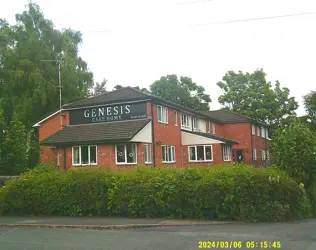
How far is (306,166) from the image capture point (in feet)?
44.1

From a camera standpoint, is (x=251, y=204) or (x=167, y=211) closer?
(x=251, y=204)

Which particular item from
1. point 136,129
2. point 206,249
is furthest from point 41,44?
point 206,249

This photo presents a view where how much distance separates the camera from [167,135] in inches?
1105

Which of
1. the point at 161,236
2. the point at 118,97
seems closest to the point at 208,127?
the point at 118,97

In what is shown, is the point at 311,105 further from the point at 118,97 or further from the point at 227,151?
the point at 118,97

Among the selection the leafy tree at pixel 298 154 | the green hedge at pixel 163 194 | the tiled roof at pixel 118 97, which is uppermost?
the tiled roof at pixel 118 97

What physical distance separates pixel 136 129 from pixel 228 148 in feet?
42.7

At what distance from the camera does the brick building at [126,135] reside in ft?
78.3

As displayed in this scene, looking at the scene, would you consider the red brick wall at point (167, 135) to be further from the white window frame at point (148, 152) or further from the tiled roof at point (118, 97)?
the tiled roof at point (118, 97)

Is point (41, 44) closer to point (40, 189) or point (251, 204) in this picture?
point (40, 189)

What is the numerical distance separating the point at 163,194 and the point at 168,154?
15872 mm

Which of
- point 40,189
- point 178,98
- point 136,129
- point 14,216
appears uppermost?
point 178,98

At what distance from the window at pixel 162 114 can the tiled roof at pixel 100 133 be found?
1.93 meters
